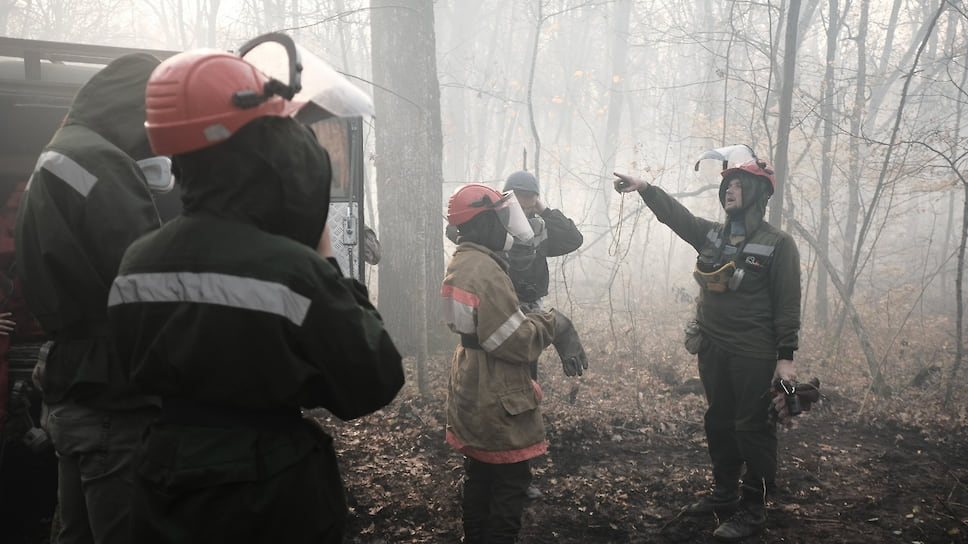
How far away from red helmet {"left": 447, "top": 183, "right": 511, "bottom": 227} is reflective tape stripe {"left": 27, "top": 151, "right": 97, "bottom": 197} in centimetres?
176

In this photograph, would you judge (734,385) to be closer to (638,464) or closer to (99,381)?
(638,464)

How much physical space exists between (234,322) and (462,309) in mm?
1854

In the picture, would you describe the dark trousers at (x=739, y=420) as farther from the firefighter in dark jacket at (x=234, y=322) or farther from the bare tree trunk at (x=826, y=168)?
the bare tree trunk at (x=826, y=168)

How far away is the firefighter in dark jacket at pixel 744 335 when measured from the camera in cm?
411

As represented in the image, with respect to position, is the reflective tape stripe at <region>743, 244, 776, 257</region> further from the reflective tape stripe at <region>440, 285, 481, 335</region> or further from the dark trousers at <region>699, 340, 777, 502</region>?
the reflective tape stripe at <region>440, 285, 481, 335</region>

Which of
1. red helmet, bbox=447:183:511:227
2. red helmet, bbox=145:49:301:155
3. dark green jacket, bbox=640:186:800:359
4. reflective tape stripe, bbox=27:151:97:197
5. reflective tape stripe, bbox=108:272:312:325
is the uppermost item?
red helmet, bbox=145:49:301:155

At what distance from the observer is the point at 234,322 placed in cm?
159

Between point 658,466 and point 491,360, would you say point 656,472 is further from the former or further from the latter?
point 491,360

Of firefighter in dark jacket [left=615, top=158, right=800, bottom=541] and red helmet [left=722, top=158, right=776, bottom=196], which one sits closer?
firefighter in dark jacket [left=615, top=158, right=800, bottom=541]

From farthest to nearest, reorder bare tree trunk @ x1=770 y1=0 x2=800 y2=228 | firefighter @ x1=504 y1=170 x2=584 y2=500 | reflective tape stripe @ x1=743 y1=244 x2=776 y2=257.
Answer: bare tree trunk @ x1=770 y1=0 x2=800 y2=228
firefighter @ x1=504 y1=170 x2=584 y2=500
reflective tape stripe @ x1=743 y1=244 x2=776 y2=257

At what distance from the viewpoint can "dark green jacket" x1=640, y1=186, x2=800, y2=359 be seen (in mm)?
4070

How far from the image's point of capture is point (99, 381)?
2.27 metres

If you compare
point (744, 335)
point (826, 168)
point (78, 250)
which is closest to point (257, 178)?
point (78, 250)

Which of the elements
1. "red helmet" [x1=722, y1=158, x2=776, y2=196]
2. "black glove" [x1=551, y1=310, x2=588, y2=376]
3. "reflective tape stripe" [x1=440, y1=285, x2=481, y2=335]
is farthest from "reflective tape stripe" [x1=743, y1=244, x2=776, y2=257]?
"reflective tape stripe" [x1=440, y1=285, x2=481, y2=335]
